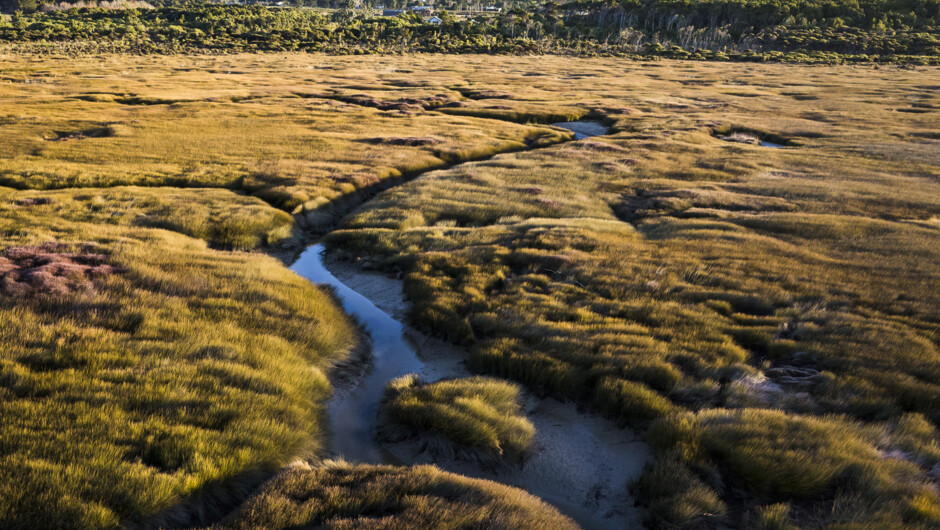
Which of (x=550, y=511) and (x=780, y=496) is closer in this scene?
(x=550, y=511)

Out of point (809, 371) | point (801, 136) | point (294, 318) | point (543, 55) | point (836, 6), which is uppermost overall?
point (836, 6)

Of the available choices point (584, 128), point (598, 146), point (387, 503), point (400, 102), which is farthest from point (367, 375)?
point (400, 102)

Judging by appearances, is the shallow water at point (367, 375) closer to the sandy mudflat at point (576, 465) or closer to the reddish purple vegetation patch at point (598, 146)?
the sandy mudflat at point (576, 465)

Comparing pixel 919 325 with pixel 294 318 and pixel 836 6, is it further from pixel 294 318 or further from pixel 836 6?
pixel 836 6

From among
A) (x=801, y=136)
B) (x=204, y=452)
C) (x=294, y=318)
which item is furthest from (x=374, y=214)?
(x=801, y=136)

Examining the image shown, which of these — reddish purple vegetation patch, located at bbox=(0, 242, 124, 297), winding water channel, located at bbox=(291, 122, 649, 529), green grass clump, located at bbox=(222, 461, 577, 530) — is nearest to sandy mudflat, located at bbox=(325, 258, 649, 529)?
winding water channel, located at bbox=(291, 122, 649, 529)

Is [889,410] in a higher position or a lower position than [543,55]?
lower

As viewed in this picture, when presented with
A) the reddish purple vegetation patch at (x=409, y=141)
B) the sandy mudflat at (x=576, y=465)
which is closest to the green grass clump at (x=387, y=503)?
the sandy mudflat at (x=576, y=465)
